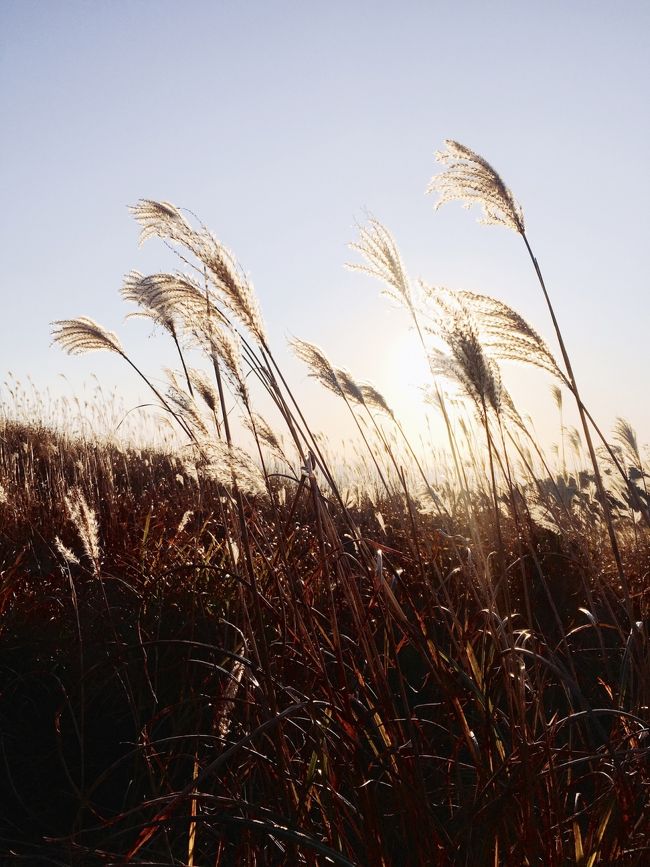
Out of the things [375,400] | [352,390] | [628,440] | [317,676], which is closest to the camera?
[317,676]

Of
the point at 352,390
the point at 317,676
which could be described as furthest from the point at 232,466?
the point at 352,390

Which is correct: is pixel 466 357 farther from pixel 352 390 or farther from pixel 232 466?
pixel 352 390

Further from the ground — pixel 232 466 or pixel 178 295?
pixel 178 295

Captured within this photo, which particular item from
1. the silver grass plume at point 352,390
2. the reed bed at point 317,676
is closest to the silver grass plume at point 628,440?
the reed bed at point 317,676

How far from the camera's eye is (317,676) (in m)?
1.59

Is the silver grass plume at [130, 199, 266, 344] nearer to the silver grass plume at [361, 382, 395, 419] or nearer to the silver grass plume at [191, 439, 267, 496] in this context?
the silver grass plume at [191, 439, 267, 496]

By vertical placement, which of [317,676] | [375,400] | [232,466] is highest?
[375,400]

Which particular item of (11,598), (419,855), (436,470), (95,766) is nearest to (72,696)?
(95,766)

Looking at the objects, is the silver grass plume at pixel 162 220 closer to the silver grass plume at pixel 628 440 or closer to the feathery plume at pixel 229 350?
the feathery plume at pixel 229 350

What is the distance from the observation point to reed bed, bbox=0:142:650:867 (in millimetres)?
1512

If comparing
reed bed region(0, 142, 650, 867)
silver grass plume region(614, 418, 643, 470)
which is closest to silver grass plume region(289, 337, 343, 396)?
reed bed region(0, 142, 650, 867)

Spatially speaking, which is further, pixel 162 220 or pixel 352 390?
pixel 352 390

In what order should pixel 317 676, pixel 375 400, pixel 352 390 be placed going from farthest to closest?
pixel 375 400
pixel 352 390
pixel 317 676

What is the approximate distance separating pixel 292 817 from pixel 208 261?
135 centimetres
